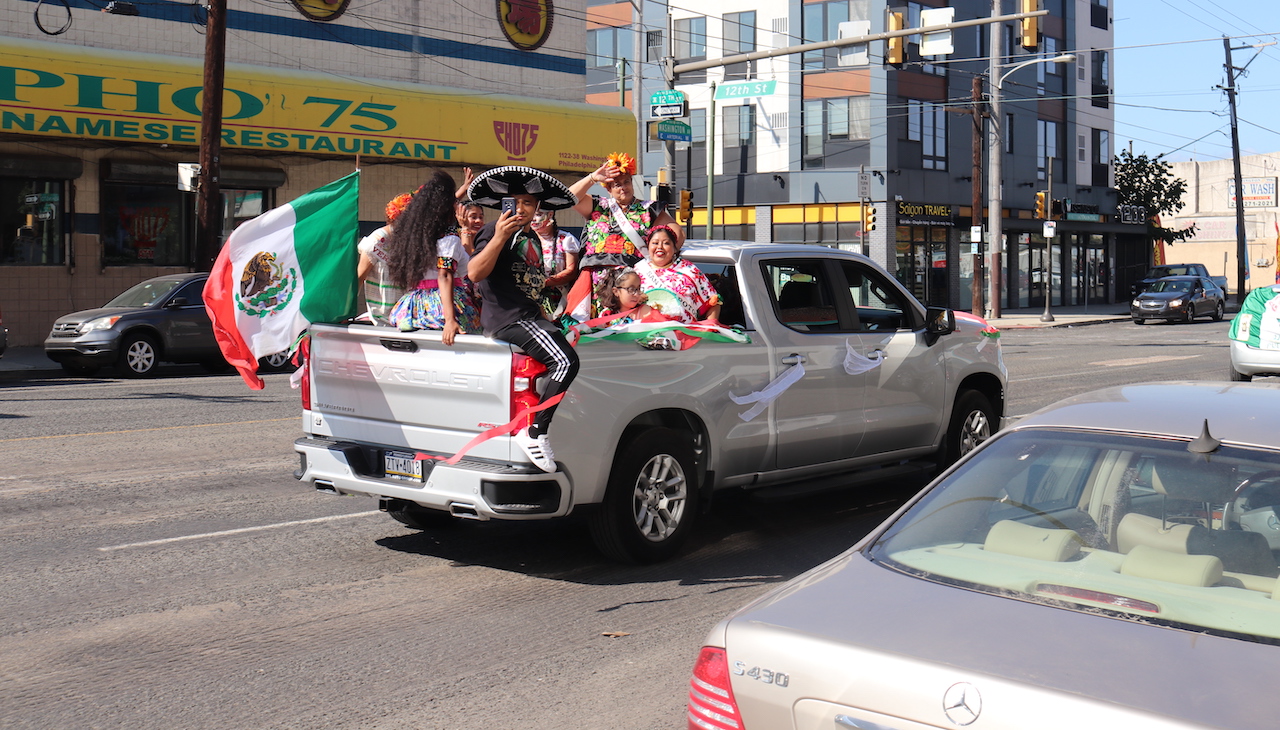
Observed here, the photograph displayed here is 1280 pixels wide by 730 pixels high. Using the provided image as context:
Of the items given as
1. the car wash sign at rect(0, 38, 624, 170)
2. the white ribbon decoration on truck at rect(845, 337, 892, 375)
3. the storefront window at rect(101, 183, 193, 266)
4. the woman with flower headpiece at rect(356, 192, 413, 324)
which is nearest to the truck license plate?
the woman with flower headpiece at rect(356, 192, 413, 324)

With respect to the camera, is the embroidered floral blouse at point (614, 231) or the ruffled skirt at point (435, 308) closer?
the ruffled skirt at point (435, 308)

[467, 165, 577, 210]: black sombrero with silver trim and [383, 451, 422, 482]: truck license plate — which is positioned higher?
[467, 165, 577, 210]: black sombrero with silver trim

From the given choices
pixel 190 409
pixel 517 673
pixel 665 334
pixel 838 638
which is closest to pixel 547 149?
pixel 190 409

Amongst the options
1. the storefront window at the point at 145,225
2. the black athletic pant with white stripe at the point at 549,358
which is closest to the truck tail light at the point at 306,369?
the black athletic pant with white stripe at the point at 549,358

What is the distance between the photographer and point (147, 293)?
19172mm

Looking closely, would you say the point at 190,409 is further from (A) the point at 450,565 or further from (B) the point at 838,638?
(B) the point at 838,638

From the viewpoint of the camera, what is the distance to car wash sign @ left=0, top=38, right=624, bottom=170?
72.0 ft

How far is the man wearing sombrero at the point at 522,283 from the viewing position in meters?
5.99

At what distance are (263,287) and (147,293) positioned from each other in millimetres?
13508

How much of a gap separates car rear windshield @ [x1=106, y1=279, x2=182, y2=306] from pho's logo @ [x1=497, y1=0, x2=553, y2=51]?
1359cm

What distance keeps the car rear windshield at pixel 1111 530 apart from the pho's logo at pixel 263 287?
4587 millimetres

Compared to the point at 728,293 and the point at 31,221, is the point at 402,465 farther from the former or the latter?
the point at 31,221

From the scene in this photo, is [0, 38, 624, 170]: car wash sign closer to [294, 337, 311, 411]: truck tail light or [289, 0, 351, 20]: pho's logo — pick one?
[289, 0, 351, 20]: pho's logo

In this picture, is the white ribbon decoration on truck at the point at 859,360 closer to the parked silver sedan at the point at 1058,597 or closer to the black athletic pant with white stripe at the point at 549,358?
the black athletic pant with white stripe at the point at 549,358
